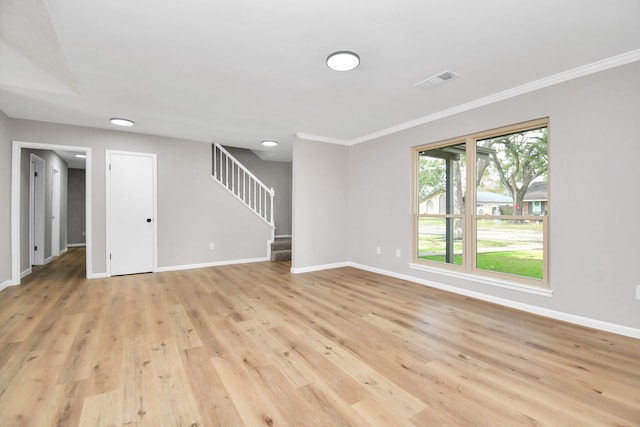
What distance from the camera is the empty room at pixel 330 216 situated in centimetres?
175

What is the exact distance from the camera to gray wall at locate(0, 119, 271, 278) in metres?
4.50

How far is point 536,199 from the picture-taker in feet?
10.2

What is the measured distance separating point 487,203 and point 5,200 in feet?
21.4

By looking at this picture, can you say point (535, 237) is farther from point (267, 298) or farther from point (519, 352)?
point (267, 298)

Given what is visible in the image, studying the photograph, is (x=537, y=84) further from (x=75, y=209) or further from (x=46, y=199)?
(x=75, y=209)

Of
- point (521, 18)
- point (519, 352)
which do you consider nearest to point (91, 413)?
point (519, 352)

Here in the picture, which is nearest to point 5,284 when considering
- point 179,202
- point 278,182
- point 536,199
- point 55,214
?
point 179,202

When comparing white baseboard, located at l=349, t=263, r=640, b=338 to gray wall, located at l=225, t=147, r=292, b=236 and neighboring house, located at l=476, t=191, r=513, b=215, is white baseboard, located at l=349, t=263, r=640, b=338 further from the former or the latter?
gray wall, located at l=225, t=147, r=292, b=236

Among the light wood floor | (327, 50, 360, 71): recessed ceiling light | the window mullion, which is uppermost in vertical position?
(327, 50, 360, 71): recessed ceiling light

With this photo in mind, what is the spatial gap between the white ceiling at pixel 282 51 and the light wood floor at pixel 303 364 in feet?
7.92

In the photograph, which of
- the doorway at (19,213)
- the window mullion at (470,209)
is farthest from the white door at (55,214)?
the window mullion at (470,209)

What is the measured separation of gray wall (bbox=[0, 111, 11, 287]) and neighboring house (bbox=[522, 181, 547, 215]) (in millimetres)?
6661

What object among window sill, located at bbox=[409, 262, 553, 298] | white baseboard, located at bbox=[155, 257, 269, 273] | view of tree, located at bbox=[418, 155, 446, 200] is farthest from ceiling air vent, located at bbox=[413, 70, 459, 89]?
white baseboard, located at bbox=[155, 257, 269, 273]

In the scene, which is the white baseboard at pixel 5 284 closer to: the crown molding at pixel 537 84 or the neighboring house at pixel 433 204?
the neighboring house at pixel 433 204
